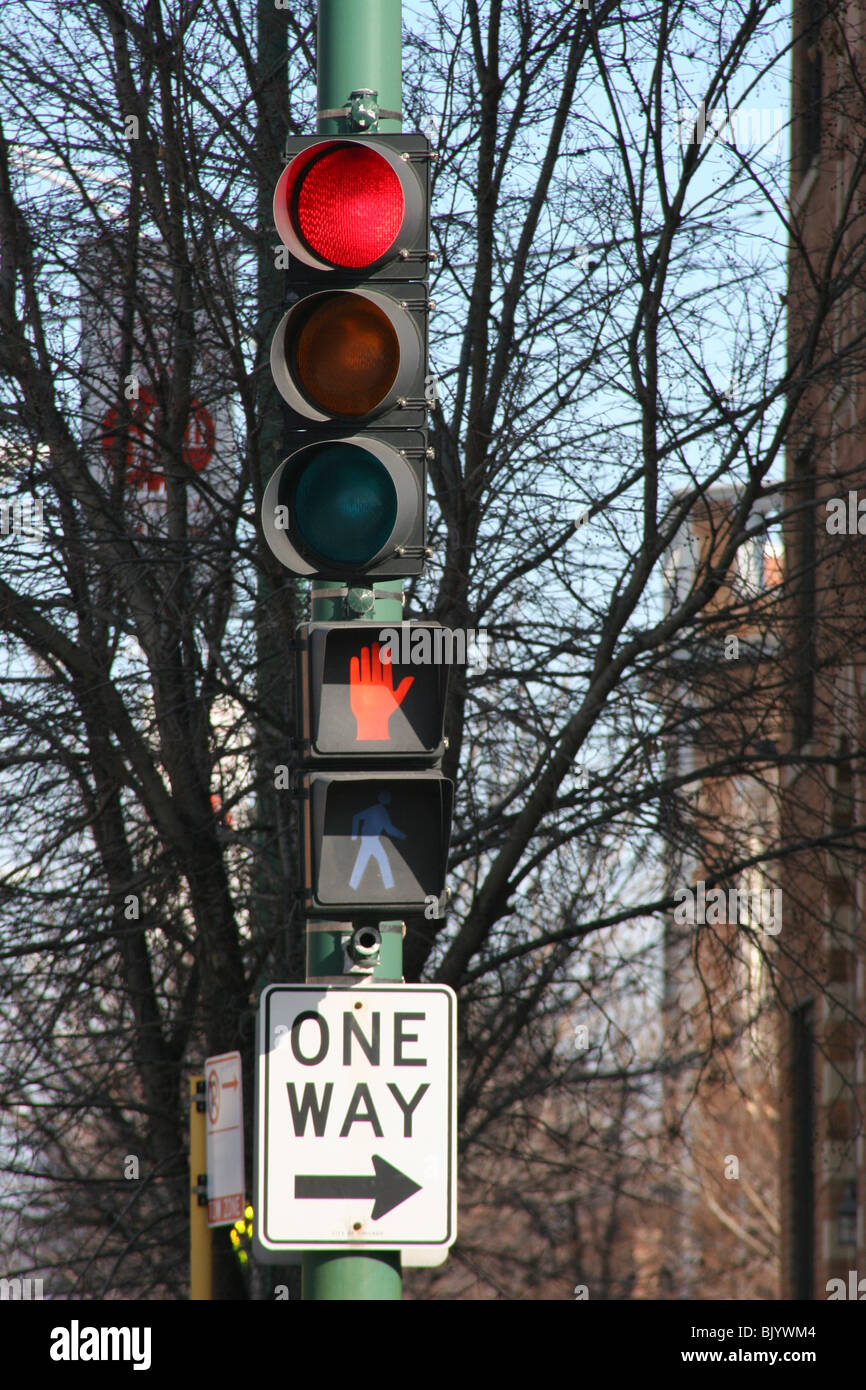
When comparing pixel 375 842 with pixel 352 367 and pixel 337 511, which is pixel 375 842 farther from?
pixel 352 367

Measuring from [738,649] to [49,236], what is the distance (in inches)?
167

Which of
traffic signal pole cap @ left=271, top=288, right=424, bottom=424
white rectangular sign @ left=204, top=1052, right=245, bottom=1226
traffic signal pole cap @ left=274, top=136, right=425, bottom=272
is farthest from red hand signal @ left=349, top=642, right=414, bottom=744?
white rectangular sign @ left=204, top=1052, right=245, bottom=1226

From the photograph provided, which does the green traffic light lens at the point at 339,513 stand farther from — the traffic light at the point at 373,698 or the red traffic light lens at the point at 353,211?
the red traffic light lens at the point at 353,211

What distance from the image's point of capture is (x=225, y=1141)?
760cm

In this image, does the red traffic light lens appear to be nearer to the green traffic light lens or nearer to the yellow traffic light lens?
the yellow traffic light lens

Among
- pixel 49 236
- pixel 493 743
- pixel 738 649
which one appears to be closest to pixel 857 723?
pixel 738 649

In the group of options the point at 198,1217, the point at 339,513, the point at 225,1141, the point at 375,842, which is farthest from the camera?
the point at 198,1217

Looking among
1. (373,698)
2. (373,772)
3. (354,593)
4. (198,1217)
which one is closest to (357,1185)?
(373,772)

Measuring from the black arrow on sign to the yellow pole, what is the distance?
153 inches

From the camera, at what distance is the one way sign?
4090mm

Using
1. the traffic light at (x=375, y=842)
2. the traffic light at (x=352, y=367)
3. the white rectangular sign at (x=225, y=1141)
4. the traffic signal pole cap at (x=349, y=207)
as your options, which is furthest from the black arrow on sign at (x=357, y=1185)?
the white rectangular sign at (x=225, y=1141)
